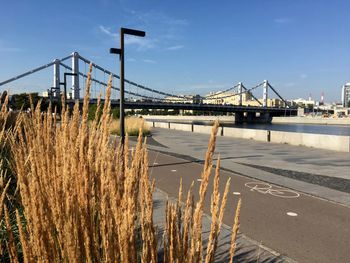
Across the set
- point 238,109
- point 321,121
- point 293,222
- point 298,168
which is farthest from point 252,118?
point 293,222

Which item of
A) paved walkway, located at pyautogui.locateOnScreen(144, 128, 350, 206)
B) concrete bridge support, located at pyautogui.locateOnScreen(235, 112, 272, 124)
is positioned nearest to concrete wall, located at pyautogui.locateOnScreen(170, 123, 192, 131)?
paved walkway, located at pyautogui.locateOnScreen(144, 128, 350, 206)

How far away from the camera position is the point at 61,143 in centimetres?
174

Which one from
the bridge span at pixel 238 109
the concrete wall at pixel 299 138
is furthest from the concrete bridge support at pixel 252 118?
the concrete wall at pixel 299 138

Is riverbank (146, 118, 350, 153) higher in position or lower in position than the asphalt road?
higher

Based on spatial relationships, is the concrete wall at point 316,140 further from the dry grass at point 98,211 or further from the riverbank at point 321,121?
the riverbank at point 321,121

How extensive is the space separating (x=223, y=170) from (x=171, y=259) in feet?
27.9

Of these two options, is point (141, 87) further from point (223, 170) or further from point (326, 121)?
point (223, 170)

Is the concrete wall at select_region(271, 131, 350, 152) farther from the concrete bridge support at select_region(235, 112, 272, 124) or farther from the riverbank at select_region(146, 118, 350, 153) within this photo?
the concrete bridge support at select_region(235, 112, 272, 124)

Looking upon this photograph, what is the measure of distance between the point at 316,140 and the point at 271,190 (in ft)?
32.0

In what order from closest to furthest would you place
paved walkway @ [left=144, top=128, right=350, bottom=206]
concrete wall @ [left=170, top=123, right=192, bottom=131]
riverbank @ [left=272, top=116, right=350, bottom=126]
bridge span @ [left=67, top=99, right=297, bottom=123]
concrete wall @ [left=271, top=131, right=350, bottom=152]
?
1. paved walkway @ [left=144, top=128, right=350, bottom=206]
2. concrete wall @ [left=271, top=131, right=350, bottom=152]
3. concrete wall @ [left=170, top=123, right=192, bottom=131]
4. bridge span @ [left=67, top=99, right=297, bottom=123]
5. riverbank @ [left=272, top=116, right=350, bottom=126]

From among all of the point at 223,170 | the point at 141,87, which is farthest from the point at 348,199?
the point at 141,87

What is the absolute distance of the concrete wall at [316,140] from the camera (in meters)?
14.5

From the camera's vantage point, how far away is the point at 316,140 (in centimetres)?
1606

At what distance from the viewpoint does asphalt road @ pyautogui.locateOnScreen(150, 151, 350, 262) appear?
421 centimetres
